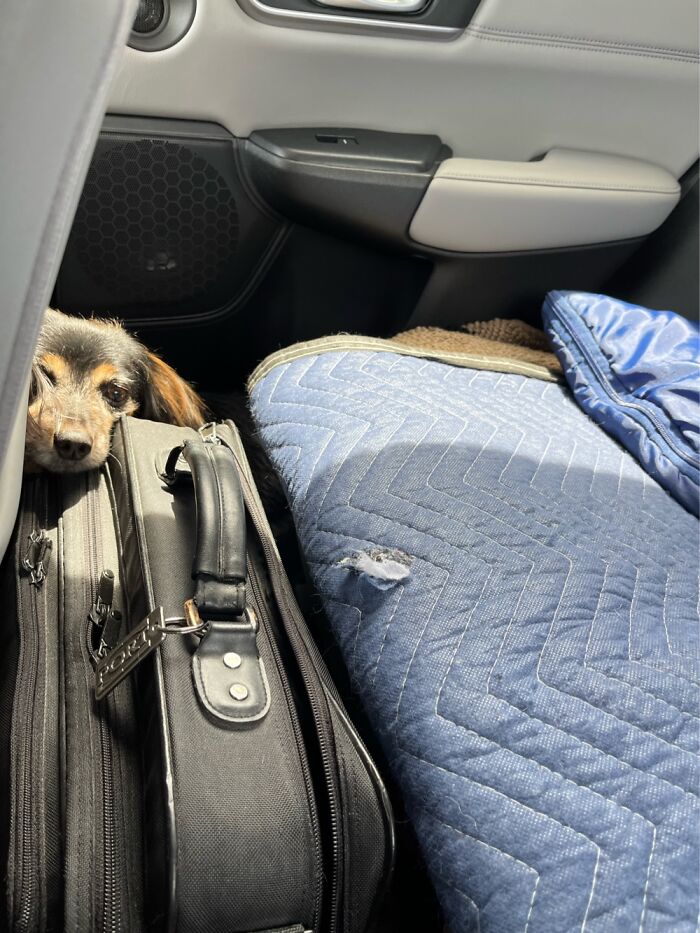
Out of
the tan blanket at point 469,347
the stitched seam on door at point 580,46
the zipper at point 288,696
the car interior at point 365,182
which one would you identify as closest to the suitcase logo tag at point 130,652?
the zipper at point 288,696

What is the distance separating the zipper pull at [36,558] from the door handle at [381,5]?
838mm

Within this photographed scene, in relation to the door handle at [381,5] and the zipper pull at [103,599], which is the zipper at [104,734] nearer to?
the zipper pull at [103,599]

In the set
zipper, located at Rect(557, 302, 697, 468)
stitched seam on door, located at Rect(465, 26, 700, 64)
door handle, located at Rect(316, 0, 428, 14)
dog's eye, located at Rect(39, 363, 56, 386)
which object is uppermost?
stitched seam on door, located at Rect(465, 26, 700, 64)

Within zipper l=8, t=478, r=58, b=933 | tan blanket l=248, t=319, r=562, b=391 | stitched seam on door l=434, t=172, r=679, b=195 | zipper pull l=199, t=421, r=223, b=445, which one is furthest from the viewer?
stitched seam on door l=434, t=172, r=679, b=195

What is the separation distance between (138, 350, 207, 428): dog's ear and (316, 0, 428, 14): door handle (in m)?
0.57

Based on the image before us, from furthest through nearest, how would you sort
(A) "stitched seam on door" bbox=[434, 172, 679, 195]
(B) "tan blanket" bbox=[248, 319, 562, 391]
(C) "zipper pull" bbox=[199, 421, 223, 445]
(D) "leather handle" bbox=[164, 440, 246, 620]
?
(A) "stitched seam on door" bbox=[434, 172, 679, 195] → (B) "tan blanket" bbox=[248, 319, 562, 391] → (C) "zipper pull" bbox=[199, 421, 223, 445] → (D) "leather handle" bbox=[164, 440, 246, 620]

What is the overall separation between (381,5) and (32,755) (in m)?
1.05

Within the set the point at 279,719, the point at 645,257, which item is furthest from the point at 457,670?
the point at 645,257

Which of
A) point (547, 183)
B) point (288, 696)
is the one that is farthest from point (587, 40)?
point (288, 696)

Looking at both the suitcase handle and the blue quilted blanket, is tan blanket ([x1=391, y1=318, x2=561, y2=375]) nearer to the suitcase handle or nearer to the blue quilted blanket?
the blue quilted blanket

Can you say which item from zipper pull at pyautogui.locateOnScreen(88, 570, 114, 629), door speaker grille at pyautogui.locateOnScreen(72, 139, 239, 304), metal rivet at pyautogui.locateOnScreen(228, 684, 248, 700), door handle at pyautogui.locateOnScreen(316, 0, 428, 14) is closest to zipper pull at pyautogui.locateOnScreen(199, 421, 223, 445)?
zipper pull at pyautogui.locateOnScreen(88, 570, 114, 629)

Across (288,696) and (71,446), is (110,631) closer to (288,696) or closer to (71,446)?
(288,696)

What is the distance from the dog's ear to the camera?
3.69 feet

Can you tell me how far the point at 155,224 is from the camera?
45.6 inches
